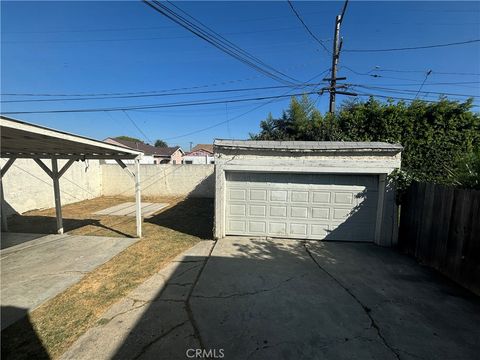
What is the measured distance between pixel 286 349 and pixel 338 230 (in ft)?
14.7

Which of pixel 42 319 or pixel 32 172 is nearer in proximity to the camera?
pixel 42 319

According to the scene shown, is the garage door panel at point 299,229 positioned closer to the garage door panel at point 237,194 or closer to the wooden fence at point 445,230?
the garage door panel at point 237,194

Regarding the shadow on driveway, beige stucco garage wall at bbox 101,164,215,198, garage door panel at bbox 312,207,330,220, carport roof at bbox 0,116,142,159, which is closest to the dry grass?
the shadow on driveway

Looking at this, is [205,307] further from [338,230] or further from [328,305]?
[338,230]

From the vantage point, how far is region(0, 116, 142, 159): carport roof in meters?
3.97

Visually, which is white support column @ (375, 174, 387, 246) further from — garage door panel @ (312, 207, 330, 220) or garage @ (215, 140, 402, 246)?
garage door panel @ (312, 207, 330, 220)

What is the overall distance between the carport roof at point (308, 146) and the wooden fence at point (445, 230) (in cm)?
120

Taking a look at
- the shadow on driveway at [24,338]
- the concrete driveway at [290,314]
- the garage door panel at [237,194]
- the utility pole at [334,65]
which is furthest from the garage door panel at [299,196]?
the utility pole at [334,65]

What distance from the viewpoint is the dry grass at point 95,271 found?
2945 millimetres

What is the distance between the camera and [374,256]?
565cm

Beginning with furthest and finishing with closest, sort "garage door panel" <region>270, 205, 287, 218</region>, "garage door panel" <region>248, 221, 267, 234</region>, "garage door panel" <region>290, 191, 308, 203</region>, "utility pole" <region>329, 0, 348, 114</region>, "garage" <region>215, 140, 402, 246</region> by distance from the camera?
"utility pole" <region>329, 0, 348, 114</region>
"garage door panel" <region>248, 221, 267, 234</region>
"garage door panel" <region>270, 205, 287, 218</region>
"garage door panel" <region>290, 191, 308, 203</region>
"garage" <region>215, 140, 402, 246</region>

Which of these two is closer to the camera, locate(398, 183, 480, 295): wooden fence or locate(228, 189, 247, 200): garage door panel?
locate(398, 183, 480, 295): wooden fence

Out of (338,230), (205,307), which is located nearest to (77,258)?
(205,307)

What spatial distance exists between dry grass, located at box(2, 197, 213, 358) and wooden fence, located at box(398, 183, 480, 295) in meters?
5.26
